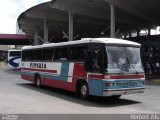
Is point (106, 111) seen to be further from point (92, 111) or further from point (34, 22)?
point (34, 22)

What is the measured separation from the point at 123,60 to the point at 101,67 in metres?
0.96

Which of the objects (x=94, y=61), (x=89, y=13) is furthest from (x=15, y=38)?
(x=94, y=61)

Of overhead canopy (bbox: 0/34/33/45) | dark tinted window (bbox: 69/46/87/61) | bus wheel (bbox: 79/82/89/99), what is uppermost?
overhead canopy (bbox: 0/34/33/45)

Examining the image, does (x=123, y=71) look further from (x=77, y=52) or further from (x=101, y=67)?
(x=77, y=52)

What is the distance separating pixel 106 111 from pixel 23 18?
154ft

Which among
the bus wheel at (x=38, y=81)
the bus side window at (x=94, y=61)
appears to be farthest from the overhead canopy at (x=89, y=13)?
the bus side window at (x=94, y=61)

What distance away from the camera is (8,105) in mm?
13445

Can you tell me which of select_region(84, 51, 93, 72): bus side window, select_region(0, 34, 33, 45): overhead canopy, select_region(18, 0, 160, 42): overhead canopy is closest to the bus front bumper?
select_region(84, 51, 93, 72): bus side window

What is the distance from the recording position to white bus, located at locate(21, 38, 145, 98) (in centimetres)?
1380

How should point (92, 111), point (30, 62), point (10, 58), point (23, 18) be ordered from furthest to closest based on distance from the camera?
point (23, 18) → point (10, 58) → point (30, 62) → point (92, 111)

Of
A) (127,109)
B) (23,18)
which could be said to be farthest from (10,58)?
(127,109)

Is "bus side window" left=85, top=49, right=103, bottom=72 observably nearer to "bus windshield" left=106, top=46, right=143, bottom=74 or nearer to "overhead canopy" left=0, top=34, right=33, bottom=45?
"bus windshield" left=106, top=46, right=143, bottom=74

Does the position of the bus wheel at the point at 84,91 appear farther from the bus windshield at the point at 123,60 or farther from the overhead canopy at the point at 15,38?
the overhead canopy at the point at 15,38

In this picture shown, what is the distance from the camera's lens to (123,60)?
1422 cm
